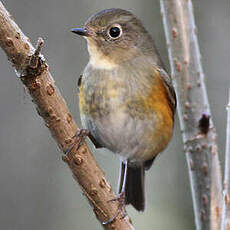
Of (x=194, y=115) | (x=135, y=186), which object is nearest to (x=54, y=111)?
(x=194, y=115)

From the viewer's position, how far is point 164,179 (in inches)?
257

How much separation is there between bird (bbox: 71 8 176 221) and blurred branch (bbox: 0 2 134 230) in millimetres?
718

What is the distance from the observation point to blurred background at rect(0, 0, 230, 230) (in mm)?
5453

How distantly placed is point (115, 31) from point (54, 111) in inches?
55.6

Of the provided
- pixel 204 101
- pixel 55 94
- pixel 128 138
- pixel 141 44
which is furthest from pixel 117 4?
pixel 55 94

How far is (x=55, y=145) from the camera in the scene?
230 inches

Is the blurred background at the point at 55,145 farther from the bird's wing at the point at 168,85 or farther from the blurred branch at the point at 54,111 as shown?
the blurred branch at the point at 54,111

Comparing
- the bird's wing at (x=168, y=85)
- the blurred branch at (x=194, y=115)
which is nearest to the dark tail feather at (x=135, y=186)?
the bird's wing at (x=168, y=85)

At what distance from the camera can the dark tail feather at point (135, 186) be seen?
4062 mm

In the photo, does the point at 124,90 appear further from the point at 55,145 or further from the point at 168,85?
the point at 55,145

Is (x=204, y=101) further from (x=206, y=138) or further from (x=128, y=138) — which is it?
(x=128, y=138)

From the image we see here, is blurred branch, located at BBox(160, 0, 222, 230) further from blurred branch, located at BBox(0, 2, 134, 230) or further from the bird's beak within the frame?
the bird's beak

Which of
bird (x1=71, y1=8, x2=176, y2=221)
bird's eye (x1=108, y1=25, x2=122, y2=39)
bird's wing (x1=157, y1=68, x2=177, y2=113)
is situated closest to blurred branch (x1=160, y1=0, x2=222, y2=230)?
bird (x1=71, y1=8, x2=176, y2=221)

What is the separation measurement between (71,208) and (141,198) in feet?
7.57
